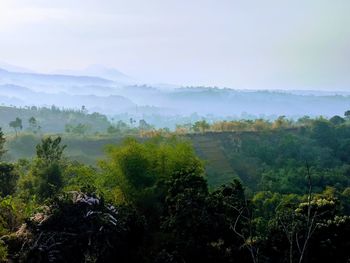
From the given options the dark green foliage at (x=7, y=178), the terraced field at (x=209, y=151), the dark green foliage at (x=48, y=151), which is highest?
the dark green foliage at (x=48, y=151)

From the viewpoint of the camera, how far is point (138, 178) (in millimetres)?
19391

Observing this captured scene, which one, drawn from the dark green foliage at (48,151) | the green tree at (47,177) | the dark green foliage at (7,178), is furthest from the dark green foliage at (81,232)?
the dark green foliage at (48,151)

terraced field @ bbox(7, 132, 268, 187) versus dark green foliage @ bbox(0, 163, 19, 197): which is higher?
dark green foliage @ bbox(0, 163, 19, 197)

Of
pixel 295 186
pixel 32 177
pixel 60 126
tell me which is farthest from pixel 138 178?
pixel 60 126

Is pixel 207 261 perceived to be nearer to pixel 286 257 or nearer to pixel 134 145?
pixel 286 257

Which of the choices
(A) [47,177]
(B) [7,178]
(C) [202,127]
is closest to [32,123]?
(C) [202,127]

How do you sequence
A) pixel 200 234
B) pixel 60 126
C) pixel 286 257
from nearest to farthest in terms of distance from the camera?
pixel 286 257 → pixel 200 234 → pixel 60 126

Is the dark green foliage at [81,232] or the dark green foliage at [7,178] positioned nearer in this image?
the dark green foliage at [81,232]

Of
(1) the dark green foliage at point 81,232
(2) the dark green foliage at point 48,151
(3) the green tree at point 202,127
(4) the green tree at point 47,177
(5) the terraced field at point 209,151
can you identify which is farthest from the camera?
(3) the green tree at point 202,127

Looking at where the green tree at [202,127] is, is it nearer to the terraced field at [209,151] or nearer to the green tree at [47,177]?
the terraced field at [209,151]

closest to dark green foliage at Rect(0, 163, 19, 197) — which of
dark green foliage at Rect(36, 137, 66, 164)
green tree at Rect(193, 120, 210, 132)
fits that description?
dark green foliage at Rect(36, 137, 66, 164)

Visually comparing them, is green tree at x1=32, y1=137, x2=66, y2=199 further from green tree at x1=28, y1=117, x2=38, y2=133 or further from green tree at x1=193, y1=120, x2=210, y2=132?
green tree at x1=28, y1=117, x2=38, y2=133

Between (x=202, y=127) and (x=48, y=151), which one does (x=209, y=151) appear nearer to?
(x=202, y=127)

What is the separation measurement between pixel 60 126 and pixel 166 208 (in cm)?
11001
